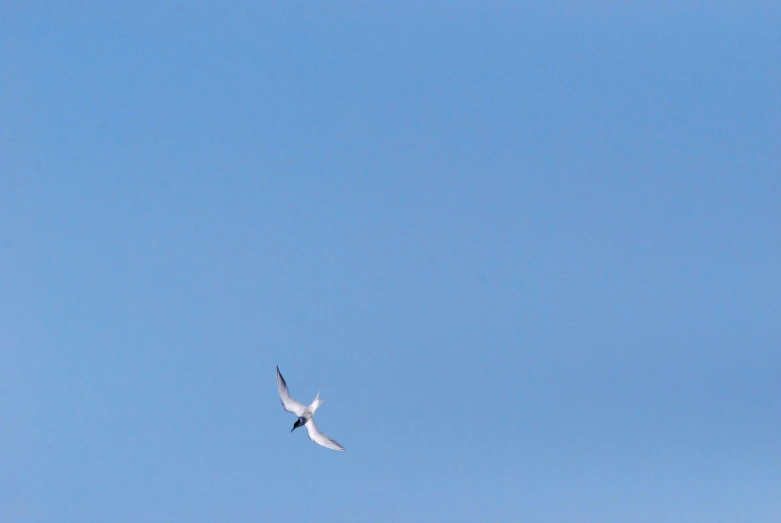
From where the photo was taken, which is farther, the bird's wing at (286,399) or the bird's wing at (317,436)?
the bird's wing at (286,399)

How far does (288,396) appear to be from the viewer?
1174 inches

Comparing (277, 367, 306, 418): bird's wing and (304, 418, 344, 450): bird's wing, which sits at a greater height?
(277, 367, 306, 418): bird's wing

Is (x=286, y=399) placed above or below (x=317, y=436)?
above

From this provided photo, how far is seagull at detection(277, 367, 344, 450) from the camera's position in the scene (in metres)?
29.4

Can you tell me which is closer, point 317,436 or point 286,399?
point 317,436

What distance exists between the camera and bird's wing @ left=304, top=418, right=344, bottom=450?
29.5 metres

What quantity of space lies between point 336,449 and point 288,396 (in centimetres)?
235

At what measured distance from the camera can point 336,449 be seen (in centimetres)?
2922

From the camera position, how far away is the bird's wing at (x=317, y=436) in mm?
29516

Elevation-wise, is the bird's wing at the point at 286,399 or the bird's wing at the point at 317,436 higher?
the bird's wing at the point at 286,399

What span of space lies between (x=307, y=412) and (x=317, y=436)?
910mm

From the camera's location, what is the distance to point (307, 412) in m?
29.5

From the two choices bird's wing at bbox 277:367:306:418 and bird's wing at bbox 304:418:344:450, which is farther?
bird's wing at bbox 277:367:306:418
